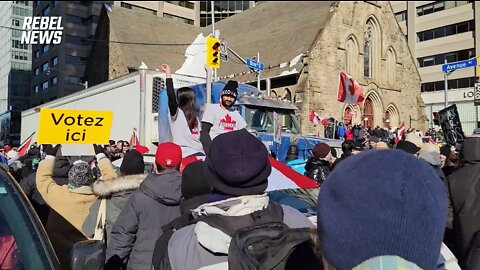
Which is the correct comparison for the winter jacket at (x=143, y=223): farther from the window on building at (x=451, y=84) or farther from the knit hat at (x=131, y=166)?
the window on building at (x=451, y=84)

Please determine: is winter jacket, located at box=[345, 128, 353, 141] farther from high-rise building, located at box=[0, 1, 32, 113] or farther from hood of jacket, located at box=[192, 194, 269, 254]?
hood of jacket, located at box=[192, 194, 269, 254]

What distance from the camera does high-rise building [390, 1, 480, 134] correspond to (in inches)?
1928

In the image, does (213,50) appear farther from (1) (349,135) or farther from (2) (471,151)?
(1) (349,135)

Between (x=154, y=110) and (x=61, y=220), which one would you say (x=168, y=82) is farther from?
(x=154, y=110)

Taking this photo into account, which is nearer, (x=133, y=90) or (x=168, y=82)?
(x=168, y=82)

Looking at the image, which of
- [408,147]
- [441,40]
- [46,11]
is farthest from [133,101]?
[46,11]

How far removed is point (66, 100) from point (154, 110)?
757 centimetres

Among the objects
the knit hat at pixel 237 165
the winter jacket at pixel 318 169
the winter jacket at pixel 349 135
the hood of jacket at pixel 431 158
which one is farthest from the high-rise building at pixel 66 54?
the knit hat at pixel 237 165

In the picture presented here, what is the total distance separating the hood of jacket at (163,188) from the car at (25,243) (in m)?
0.91

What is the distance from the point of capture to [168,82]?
5012 mm

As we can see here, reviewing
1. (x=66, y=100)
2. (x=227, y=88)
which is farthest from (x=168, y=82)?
(x=66, y=100)

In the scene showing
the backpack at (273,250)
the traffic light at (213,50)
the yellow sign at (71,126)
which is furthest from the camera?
the traffic light at (213,50)

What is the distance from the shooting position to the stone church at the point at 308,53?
32594 millimetres

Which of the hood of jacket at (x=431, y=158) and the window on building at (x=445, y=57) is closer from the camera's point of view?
the hood of jacket at (x=431, y=158)
